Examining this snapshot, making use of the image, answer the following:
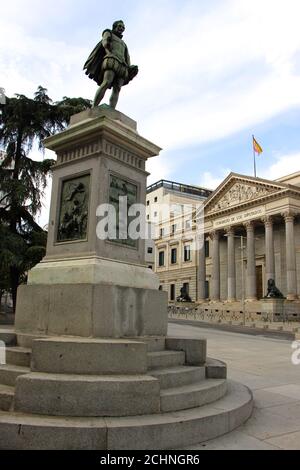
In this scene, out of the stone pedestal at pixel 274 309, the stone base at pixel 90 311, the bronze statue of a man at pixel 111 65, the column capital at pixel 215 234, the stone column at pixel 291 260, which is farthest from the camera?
the column capital at pixel 215 234

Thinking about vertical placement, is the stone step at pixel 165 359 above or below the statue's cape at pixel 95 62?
below

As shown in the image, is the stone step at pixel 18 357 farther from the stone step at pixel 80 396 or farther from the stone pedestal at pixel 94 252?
the stone step at pixel 80 396

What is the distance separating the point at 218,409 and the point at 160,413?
2.25 feet

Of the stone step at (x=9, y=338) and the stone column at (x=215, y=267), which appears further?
the stone column at (x=215, y=267)

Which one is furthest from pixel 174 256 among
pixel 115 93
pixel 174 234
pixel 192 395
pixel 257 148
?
pixel 192 395

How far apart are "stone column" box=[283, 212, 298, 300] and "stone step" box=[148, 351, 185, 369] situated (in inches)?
1573

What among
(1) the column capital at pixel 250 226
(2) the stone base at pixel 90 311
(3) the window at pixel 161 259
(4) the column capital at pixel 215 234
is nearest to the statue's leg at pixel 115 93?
(2) the stone base at pixel 90 311

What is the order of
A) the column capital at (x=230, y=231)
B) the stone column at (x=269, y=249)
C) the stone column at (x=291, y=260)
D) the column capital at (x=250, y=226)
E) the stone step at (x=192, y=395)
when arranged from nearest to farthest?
the stone step at (x=192, y=395) → the stone column at (x=291, y=260) → the stone column at (x=269, y=249) → the column capital at (x=250, y=226) → the column capital at (x=230, y=231)

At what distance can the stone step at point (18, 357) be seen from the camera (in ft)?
15.5

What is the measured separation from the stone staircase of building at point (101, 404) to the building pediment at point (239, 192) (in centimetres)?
4339

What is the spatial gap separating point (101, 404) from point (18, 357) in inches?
60.1

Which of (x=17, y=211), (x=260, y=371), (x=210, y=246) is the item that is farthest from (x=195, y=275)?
(x=260, y=371)

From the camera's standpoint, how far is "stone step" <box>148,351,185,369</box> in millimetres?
4992

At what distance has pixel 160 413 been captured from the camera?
3.98 metres
